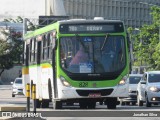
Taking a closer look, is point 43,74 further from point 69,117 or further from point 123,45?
point 69,117

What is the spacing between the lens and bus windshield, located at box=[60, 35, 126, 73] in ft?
105

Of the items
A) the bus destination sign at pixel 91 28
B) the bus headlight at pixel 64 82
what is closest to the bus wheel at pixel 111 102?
the bus headlight at pixel 64 82

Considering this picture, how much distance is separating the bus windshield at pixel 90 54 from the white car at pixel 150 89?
21.5 ft

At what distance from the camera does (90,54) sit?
31953 millimetres

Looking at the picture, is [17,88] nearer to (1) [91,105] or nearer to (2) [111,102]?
(1) [91,105]

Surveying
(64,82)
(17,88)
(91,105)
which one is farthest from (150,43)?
(64,82)

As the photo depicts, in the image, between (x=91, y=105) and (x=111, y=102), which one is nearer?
(x=111, y=102)

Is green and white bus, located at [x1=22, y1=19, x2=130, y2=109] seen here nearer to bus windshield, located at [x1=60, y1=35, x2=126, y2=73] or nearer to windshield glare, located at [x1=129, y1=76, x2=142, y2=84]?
bus windshield, located at [x1=60, y1=35, x2=126, y2=73]

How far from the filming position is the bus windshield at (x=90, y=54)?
31.9m

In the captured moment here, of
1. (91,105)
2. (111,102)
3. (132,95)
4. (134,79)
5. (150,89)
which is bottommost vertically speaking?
(132,95)

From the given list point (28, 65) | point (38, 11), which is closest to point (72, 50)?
point (28, 65)

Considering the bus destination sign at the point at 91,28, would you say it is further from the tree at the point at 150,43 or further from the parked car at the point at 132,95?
the tree at the point at 150,43

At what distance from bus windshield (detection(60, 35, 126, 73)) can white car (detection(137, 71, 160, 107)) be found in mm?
6553

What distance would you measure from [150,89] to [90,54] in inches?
285
